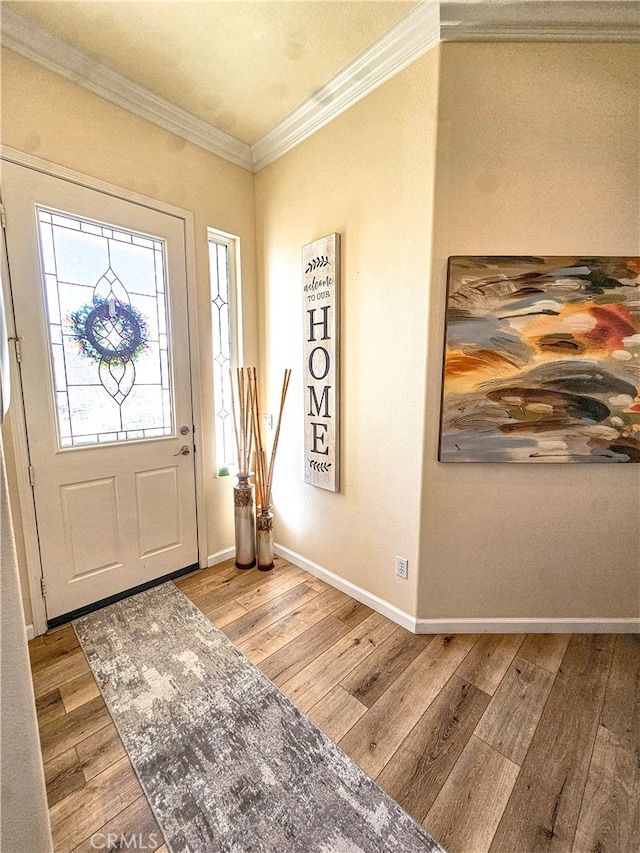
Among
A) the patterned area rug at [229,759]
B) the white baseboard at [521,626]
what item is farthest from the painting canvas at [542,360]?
the patterned area rug at [229,759]

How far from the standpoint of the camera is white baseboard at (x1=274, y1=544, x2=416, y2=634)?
1.84m

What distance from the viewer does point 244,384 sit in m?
2.35

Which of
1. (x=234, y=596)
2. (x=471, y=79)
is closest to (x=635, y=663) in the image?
(x=234, y=596)

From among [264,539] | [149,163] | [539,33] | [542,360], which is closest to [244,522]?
[264,539]

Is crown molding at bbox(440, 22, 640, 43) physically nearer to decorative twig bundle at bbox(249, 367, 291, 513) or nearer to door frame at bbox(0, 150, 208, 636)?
door frame at bbox(0, 150, 208, 636)

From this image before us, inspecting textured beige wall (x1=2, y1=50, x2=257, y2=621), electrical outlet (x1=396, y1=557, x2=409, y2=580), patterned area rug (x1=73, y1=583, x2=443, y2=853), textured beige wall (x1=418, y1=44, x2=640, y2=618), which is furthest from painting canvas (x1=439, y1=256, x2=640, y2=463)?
textured beige wall (x1=2, y1=50, x2=257, y2=621)

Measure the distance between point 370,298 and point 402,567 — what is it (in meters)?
1.46

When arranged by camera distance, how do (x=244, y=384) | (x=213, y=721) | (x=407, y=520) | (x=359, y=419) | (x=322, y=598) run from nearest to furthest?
(x=213, y=721), (x=407, y=520), (x=359, y=419), (x=322, y=598), (x=244, y=384)

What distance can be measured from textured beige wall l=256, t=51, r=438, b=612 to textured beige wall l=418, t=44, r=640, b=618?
0.09 m

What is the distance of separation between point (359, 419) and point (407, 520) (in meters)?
0.61

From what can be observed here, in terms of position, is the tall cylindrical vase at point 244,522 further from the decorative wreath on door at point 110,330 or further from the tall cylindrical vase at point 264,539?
the decorative wreath on door at point 110,330

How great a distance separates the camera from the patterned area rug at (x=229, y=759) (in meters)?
0.99

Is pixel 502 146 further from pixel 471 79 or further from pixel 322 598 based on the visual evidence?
pixel 322 598

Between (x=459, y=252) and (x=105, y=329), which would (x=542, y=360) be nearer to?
(x=459, y=252)
